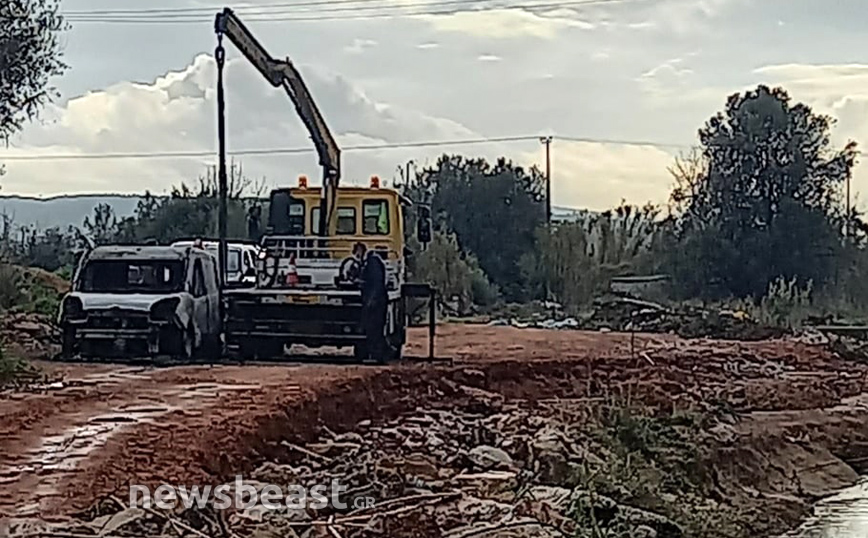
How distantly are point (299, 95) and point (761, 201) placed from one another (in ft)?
106

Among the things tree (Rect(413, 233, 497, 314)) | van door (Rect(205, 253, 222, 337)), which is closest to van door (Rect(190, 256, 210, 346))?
van door (Rect(205, 253, 222, 337))

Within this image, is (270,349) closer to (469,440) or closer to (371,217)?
(371,217)

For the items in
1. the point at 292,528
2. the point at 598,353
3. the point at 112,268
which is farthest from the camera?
the point at 598,353

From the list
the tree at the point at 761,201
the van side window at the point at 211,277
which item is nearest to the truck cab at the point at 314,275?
the van side window at the point at 211,277

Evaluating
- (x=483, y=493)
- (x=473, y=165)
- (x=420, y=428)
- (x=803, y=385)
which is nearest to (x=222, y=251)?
(x=420, y=428)

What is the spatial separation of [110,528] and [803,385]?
18903 millimetres

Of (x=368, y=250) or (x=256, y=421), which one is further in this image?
(x=368, y=250)

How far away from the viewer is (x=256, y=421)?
1634 centimetres

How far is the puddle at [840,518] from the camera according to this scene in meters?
17.5

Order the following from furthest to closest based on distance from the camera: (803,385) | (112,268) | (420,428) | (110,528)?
(803,385) → (112,268) → (420,428) → (110,528)

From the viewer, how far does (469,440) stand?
58.0ft

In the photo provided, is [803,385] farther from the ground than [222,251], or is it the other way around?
[222,251]

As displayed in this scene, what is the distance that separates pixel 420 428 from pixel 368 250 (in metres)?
7.47

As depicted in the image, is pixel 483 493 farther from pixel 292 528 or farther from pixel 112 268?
pixel 112 268
